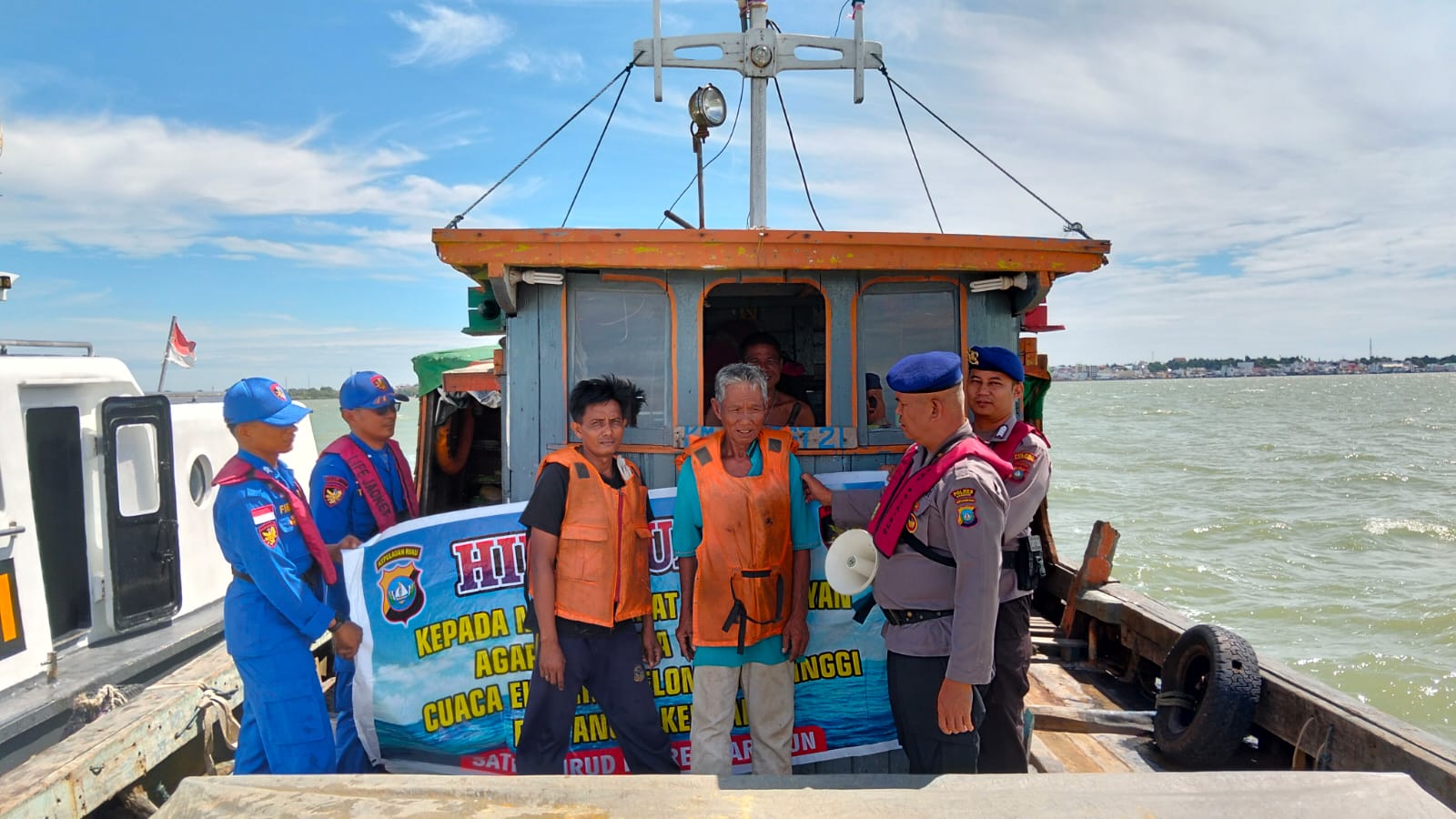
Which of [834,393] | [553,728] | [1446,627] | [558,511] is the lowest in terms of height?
[1446,627]

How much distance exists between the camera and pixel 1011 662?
131 inches

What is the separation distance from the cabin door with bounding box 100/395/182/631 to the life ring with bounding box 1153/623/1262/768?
23.1ft

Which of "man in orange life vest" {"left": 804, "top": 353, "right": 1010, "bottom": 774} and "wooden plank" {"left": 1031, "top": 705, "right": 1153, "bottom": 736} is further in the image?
"wooden plank" {"left": 1031, "top": 705, "right": 1153, "bottom": 736}

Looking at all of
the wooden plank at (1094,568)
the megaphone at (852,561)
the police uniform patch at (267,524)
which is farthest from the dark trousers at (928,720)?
the wooden plank at (1094,568)

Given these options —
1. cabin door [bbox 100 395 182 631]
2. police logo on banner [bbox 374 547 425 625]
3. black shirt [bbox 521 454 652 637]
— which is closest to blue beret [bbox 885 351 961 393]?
black shirt [bbox 521 454 652 637]

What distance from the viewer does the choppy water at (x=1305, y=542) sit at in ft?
36.0

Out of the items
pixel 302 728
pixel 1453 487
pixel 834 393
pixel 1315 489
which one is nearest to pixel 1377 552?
pixel 1315 489

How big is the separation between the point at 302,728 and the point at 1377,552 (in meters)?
18.9

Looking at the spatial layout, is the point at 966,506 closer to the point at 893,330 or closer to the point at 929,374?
the point at 929,374

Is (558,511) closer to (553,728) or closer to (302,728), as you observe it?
(553,728)

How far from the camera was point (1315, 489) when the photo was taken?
75.7 feet

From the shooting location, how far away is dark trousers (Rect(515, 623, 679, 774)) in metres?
3.47

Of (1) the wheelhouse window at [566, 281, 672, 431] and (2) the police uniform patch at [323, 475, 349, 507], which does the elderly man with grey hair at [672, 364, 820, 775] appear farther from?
(2) the police uniform patch at [323, 475, 349, 507]

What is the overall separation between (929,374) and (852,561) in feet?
2.58
